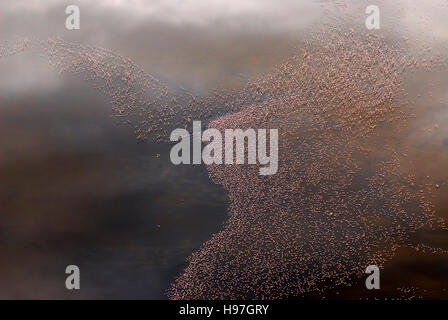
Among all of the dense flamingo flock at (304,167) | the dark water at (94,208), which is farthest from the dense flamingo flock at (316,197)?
the dark water at (94,208)

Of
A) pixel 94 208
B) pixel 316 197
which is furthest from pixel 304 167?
pixel 94 208

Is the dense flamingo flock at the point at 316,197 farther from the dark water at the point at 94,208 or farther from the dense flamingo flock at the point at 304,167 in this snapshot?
the dark water at the point at 94,208

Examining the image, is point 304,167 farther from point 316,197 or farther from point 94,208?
point 94,208

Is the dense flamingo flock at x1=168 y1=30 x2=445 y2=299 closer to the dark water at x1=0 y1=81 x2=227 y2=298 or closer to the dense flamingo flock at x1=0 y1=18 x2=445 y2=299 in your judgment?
the dense flamingo flock at x1=0 y1=18 x2=445 y2=299

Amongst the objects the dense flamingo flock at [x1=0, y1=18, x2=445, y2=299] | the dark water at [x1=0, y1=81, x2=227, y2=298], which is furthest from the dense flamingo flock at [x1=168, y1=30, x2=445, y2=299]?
the dark water at [x1=0, y1=81, x2=227, y2=298]

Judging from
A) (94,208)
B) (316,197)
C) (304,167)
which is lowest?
(94,208)

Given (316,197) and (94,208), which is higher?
(316,197)

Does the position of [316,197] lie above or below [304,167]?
below

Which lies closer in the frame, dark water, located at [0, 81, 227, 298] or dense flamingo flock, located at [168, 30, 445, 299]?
dense flamingo flock, located at [168, 30, 445, 299]
